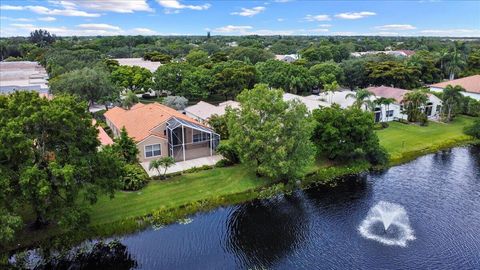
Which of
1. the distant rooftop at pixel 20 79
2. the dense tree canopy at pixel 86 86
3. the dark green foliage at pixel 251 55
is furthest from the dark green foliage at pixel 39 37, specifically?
the dense tree canopy at pixel 86 86

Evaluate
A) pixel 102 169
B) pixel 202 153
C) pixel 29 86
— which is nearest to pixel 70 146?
pixel 102 169

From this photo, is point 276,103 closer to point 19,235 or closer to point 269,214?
point 269,214

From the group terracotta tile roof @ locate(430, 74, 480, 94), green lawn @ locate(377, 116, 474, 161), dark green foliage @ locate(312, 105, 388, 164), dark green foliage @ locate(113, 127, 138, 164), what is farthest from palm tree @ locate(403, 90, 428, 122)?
dark green foliage @ locate(113, 127, 138, 164)

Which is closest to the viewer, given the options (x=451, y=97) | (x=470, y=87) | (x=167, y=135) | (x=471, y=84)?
(x=167, y=135)

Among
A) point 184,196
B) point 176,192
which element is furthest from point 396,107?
point 176,192

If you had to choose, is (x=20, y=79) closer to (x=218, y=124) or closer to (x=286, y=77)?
(x=286, y=77)
